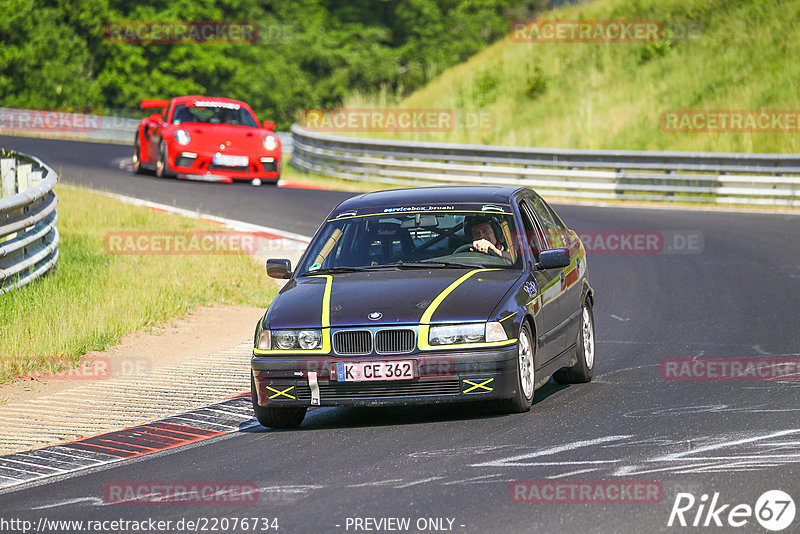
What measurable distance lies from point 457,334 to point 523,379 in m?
0.56

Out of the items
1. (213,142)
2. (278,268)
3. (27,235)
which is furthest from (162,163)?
(278,268)

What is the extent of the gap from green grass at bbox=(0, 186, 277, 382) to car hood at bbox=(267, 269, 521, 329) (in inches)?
130

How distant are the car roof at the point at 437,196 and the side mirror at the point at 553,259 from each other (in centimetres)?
66

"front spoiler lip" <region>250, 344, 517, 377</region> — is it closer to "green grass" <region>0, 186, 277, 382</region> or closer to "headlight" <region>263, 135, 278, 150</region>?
"green grass" <region>0, 186, 277, 382</region>

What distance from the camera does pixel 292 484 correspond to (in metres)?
6.53

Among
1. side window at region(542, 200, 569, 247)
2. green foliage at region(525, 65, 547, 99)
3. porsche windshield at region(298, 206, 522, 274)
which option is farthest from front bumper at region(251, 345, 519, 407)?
green foliage at region(525, 65, 547, 99)

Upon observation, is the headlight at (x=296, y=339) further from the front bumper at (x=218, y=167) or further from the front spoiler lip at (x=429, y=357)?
the front bumper at (x=218, y=167)

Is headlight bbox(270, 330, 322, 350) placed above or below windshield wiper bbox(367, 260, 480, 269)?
below

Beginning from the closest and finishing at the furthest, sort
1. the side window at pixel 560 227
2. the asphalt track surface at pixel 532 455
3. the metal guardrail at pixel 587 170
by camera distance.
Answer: the asphalt track surface at pixel 532 455 < the side window at pixel 560 227 < the metal guardrail at pixel 587 170

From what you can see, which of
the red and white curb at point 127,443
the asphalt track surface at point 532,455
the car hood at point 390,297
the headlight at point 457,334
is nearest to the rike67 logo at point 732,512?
the asphalt track surface at point 532,455

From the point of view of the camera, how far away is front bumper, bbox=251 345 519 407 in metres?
7.73

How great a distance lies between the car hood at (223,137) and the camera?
25297 mm

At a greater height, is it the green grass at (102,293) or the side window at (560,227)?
the side window at (560,227)

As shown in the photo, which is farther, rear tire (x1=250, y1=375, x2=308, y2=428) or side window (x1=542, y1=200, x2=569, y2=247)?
side window (x1=542, y1=200, x2=569, y2=247)
